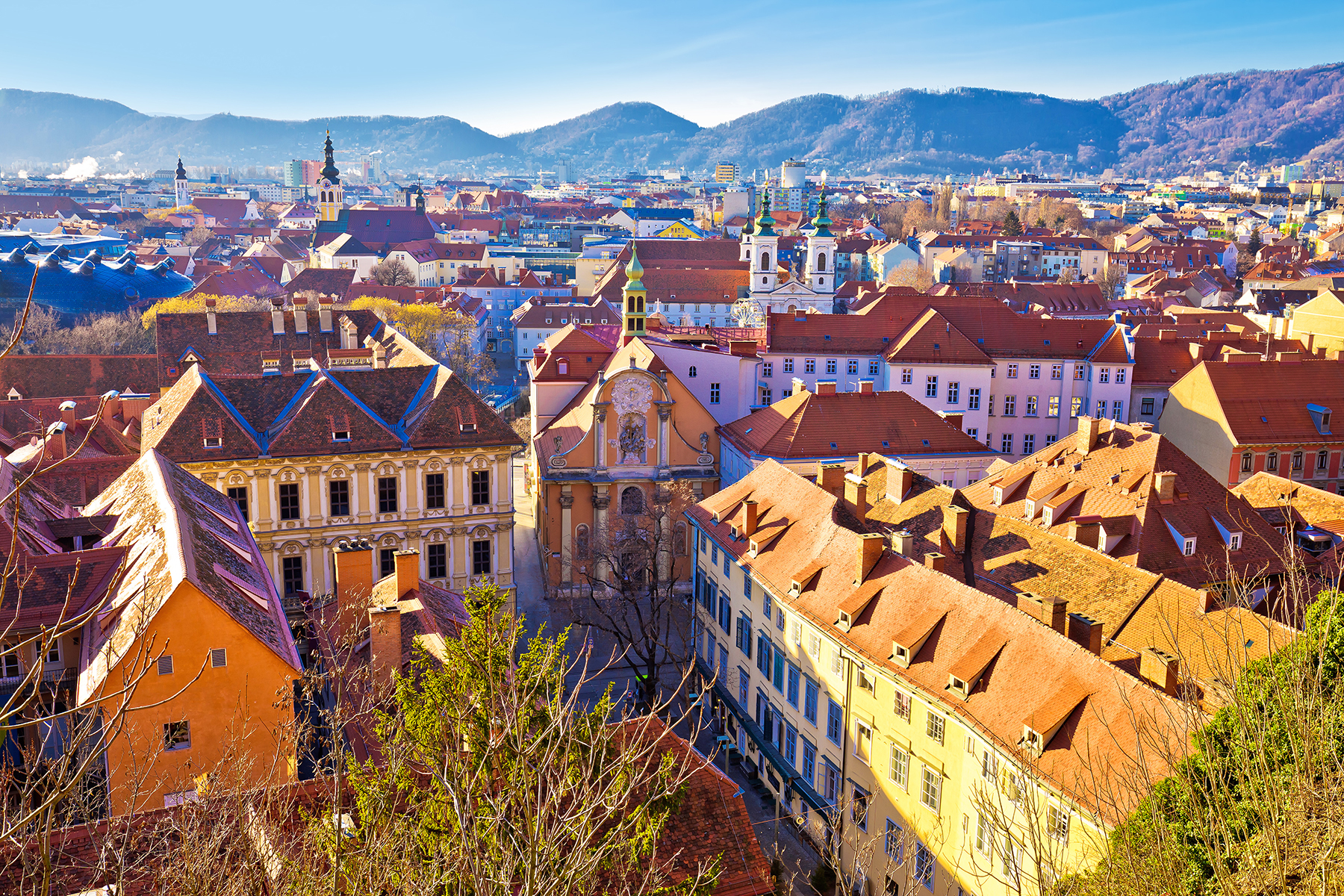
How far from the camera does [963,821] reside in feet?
91.1

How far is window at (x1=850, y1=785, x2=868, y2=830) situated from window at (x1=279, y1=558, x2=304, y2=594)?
88.5ft

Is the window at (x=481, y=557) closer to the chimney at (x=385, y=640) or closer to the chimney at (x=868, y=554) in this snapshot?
the chimney at (x=385, y=640)

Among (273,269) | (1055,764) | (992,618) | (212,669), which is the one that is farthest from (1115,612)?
(273,269)

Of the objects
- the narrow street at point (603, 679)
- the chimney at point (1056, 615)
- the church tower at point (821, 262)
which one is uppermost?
the church tower at point (821, 262)

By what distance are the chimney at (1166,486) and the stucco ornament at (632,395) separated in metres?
24.3

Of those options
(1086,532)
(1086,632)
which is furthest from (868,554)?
(1086,532)

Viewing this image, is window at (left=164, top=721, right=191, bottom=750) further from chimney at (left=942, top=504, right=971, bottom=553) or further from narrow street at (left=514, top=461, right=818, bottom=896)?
chimney at (left=942, top=504, right=971, bottom=553)

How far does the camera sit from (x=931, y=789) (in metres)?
29.2

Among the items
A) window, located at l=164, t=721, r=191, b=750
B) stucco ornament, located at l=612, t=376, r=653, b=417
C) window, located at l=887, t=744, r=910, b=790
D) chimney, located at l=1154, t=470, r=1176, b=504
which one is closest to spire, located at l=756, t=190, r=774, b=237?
stucco ornament, located at l=612, t=376, r=653, b=417

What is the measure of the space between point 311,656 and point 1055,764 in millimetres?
22720

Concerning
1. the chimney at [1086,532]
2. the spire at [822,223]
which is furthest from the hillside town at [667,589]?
the spire at [822,223]

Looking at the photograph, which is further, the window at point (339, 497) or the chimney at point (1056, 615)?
the window at point (339, 497)

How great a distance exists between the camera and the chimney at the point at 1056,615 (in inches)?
1201

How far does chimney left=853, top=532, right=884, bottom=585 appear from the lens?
3419cm
